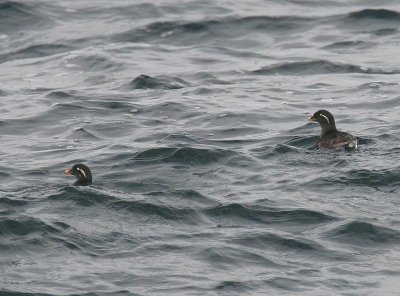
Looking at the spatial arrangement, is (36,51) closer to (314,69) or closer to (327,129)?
(314,69)

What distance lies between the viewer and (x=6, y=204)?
1579 cm

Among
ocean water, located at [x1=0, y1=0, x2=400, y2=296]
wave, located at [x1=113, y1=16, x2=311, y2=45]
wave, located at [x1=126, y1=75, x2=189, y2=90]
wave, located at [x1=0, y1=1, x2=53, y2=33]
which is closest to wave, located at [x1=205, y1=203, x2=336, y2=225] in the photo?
ocean water, located at [x1=0, y1=0, x2=400, y2=296]

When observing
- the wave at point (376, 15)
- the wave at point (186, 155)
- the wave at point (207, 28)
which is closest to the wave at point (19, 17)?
the wave at point (207, 28)

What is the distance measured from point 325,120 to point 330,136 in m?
0.69

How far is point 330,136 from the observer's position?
18641 mm

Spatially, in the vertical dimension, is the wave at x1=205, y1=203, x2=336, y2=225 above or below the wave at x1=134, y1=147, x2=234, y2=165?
below

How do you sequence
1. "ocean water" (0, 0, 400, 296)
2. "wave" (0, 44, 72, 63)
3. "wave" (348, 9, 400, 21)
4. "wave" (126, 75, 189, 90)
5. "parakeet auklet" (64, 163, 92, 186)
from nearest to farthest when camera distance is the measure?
"ocean water" (0, 0, 400, 296)
"parakeet auklet" (64, 163, 92, 186)
"wave" (126, 75, 189, 90)
"wave" (0, 44, 72, 63)
"wave" (348, 9, 400, 21)

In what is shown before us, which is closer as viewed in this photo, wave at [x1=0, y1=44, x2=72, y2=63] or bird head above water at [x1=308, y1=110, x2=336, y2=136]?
bird head above water at [x1=308, y1=110, x2=336, y2=136]

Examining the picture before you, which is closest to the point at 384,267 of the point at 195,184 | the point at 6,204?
the point at 195,184

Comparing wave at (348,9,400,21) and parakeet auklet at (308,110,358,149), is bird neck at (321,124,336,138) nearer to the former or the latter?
parakeet auklet at (308,110,358,149)

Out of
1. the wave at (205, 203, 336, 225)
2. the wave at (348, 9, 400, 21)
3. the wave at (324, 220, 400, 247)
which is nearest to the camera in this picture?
the wave at (324, 220, 400, 247)

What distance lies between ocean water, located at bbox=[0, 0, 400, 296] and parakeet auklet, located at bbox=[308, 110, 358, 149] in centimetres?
24

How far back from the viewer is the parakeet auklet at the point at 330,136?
719 inches

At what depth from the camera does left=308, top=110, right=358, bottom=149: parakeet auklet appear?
18266 millimetres
